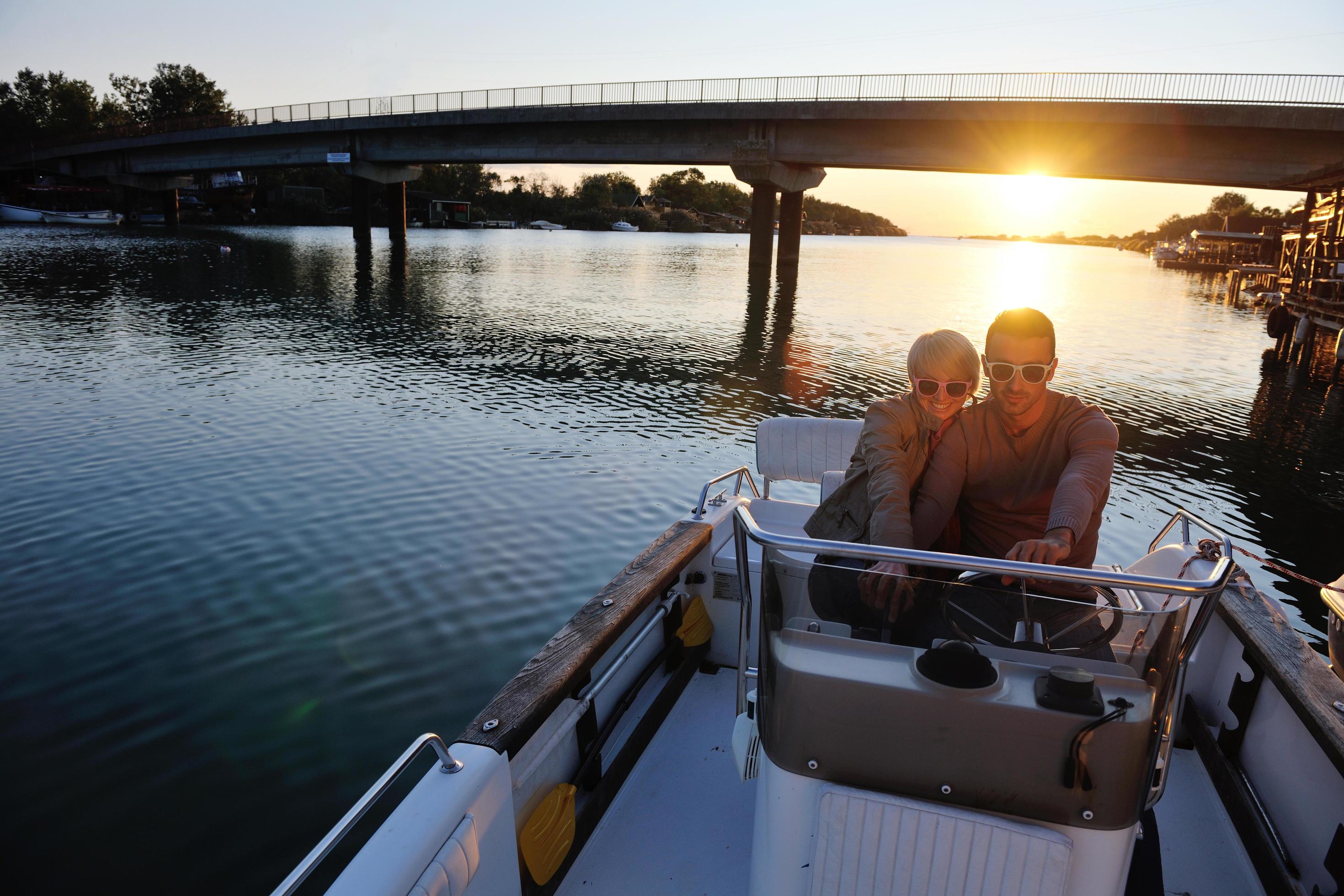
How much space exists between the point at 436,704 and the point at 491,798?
3.29m

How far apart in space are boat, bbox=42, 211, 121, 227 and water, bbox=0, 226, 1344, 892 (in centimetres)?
5760

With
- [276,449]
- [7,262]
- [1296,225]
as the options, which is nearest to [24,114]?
[7,262]

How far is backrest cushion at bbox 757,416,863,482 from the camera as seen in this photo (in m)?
5.87

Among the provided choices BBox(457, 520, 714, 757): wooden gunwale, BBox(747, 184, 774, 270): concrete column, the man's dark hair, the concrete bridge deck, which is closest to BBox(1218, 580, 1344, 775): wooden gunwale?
the man's dark hair

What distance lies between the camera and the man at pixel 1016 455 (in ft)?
10.6

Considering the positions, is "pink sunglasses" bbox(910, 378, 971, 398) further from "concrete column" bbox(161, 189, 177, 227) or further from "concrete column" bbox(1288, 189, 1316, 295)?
"concrete column" bbox(161, 189, 177, 227)

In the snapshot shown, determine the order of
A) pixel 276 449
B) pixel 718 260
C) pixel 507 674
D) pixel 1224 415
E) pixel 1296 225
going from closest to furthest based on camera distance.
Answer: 1. pixel 507 674
2. pixel 276 449
3. pixel 1224 415
4. pixel 1296 225
5. pixel 718 260

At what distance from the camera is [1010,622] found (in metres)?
2.26

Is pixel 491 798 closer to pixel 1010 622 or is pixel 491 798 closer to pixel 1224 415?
pixel 1010 622

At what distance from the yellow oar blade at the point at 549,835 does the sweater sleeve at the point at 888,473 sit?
4.99 feet

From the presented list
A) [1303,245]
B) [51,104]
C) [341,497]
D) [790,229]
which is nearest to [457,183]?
[51,104]

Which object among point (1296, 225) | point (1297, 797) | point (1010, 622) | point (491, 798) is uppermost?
point (1296, 225)

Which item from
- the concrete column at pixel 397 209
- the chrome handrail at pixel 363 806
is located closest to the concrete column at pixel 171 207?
the concrete column at pixel 397 209

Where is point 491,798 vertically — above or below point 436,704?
above
